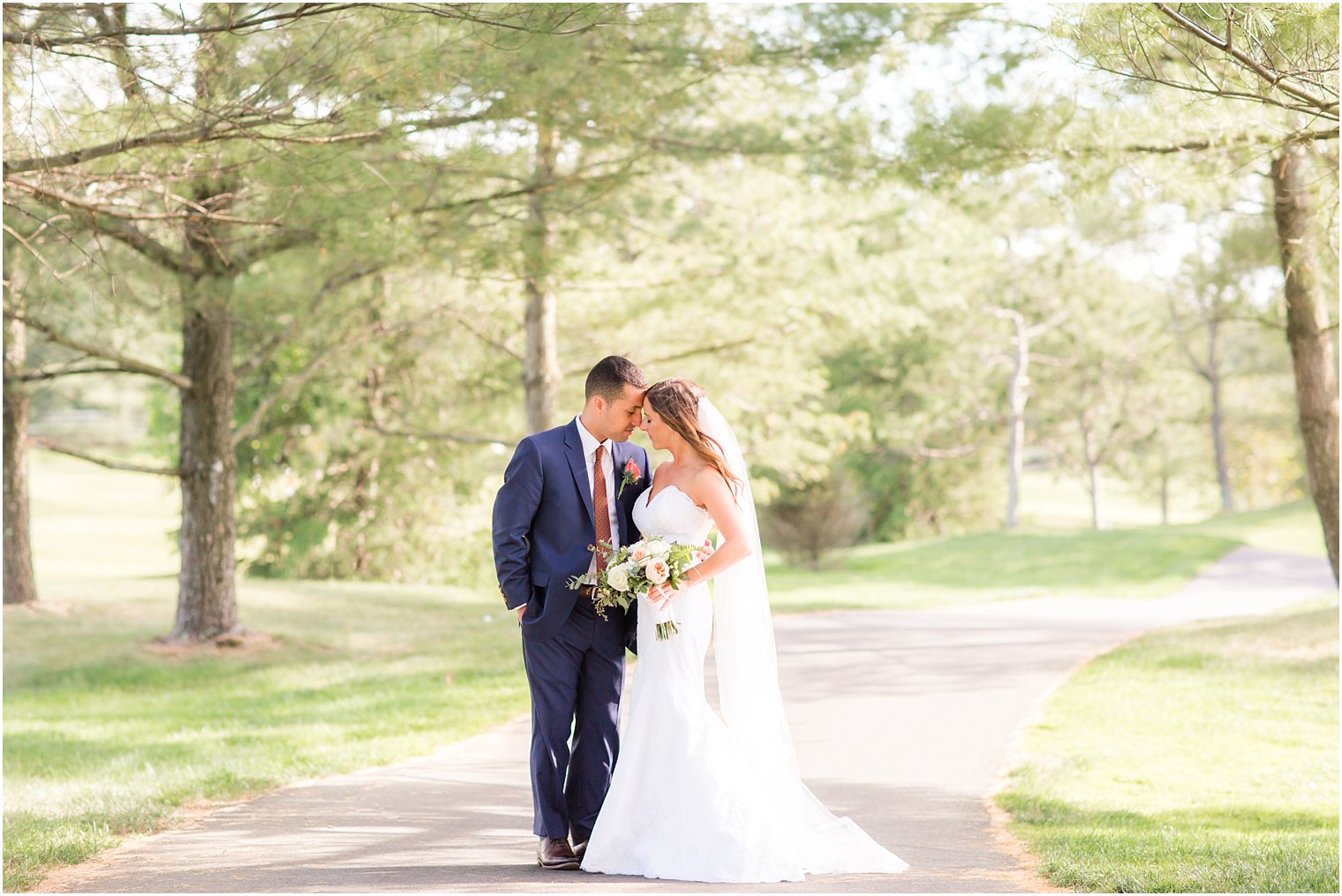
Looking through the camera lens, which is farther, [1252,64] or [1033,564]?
[1033,564]

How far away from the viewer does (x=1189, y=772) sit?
7.83m

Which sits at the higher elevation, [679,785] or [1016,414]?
[1016,414]

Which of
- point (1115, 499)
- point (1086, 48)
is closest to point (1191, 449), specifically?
point (1115, 499)

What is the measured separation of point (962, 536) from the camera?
105 feet

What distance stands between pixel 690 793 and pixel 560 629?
85cm

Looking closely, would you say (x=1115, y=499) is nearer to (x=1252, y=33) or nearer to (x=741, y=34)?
(x=741, y=34)

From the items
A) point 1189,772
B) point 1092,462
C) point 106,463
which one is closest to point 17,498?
point 106,463

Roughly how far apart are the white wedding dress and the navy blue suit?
6.6 inches

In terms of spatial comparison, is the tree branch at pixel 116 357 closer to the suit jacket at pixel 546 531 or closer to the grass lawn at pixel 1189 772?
the suit jacket at pixel 546 531

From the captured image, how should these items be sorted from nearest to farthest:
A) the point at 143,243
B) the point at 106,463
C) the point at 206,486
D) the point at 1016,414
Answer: the point at 143,243 < the point at 106,463 < the point at 206,486 < the point at 1016,414

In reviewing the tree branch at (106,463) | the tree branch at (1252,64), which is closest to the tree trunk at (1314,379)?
the tree branch at (1252,64)

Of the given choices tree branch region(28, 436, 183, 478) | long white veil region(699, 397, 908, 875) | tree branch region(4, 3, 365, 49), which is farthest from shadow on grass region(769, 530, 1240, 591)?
tree branch region(4, 3, 365, 49)

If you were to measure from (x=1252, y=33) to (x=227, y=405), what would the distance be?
1164 cm

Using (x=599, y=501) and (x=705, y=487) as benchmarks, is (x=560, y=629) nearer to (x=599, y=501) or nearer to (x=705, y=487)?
(x=599, y=501)
